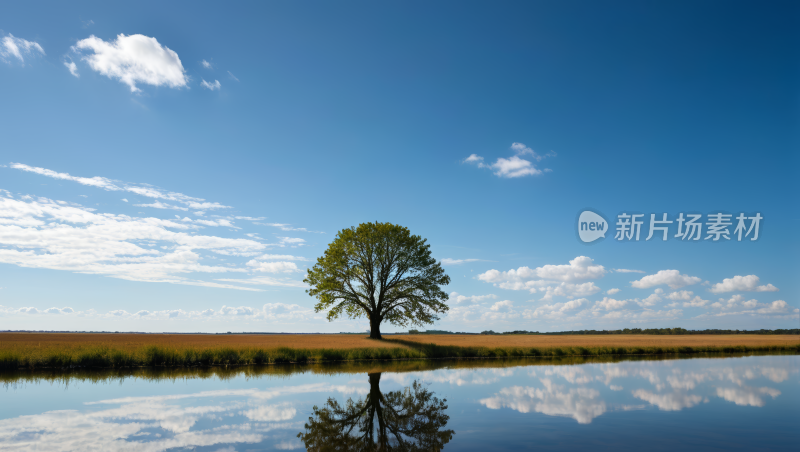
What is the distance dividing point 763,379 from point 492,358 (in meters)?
21.0

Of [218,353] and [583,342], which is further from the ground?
[218,353]

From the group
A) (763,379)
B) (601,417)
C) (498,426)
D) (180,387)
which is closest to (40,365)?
(180,387)

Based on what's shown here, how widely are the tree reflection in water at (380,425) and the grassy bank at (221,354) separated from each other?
18012mm

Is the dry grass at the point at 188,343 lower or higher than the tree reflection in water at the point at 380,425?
lower

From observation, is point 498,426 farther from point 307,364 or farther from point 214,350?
point 214,350

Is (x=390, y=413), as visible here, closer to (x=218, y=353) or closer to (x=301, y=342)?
(x=218, y=353)

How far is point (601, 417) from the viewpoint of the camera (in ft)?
47.3

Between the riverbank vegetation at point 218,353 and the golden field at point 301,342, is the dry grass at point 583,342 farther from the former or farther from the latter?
the riverbank vegetation at point 218,353

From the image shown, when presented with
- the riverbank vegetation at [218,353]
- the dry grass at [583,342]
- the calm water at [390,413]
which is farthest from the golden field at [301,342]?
the calm water at [390,413]

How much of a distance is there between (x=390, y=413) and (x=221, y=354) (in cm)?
2158

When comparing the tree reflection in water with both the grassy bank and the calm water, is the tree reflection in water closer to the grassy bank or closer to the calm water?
the calm water

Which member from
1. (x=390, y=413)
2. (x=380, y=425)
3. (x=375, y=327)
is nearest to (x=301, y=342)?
(x=375, y=327)

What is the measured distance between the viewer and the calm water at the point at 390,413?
1136 centimetres

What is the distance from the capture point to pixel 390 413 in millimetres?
14852
